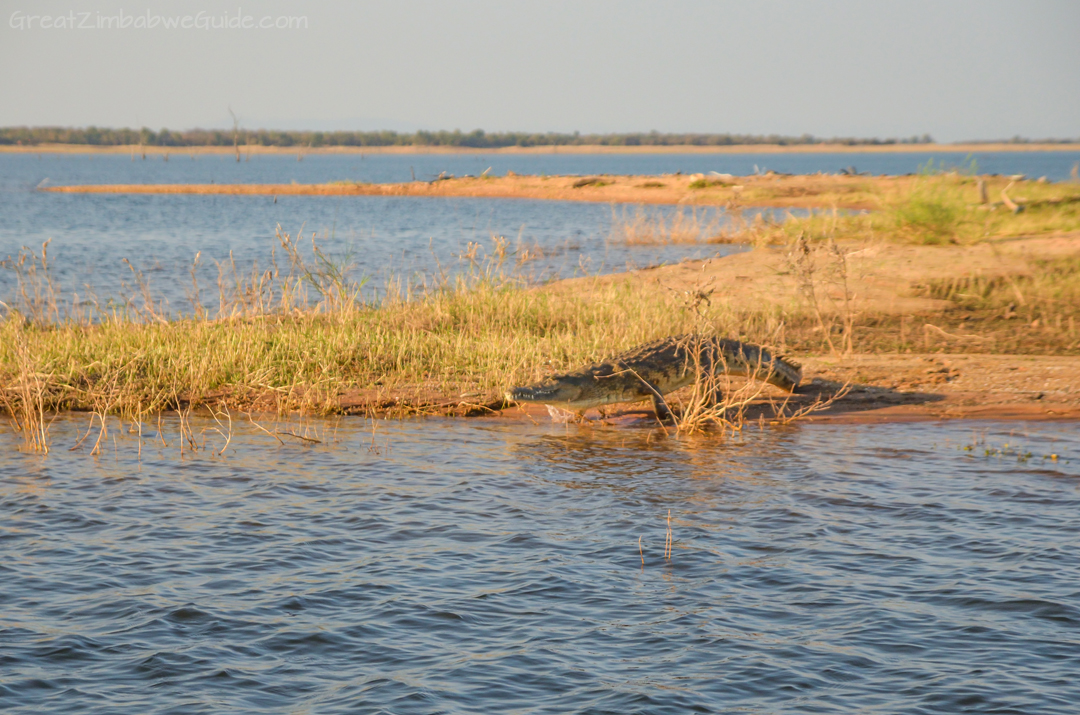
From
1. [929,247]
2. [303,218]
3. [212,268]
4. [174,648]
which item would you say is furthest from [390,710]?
[303,218]

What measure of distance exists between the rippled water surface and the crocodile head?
1.26 ft

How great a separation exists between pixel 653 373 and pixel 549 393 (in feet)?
3.59

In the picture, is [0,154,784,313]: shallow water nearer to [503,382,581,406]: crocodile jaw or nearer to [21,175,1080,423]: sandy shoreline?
[21,175,1080,423]: sandy shoreline

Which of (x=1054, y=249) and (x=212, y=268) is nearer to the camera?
(x=1054, y=249)

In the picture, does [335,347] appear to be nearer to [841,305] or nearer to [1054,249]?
[841,305]

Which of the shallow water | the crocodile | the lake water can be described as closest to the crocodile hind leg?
the crocodile

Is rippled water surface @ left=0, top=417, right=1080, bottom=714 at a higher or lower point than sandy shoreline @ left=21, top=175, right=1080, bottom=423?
lower

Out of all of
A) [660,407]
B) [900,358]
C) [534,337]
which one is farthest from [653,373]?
[900,358]

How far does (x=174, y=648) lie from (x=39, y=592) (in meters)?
1.13

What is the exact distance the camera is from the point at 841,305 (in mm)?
14070

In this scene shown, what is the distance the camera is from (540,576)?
5543 millimetres

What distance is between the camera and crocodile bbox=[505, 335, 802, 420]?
8.60 metres

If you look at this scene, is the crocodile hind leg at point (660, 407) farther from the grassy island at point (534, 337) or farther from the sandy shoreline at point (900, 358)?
the grassy island at point (534, 337)

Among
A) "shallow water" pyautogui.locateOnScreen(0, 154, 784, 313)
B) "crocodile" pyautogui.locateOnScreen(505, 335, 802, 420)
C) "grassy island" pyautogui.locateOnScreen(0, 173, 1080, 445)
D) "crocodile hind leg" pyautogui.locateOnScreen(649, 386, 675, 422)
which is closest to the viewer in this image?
"crocodile" pyautogui.locateOnScreen(505, 335, 802, 420)
